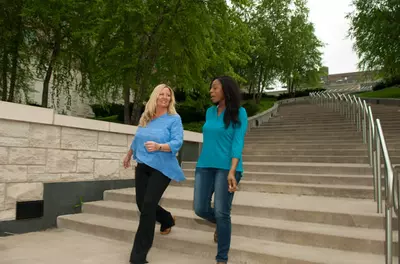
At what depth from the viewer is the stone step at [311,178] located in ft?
18.4

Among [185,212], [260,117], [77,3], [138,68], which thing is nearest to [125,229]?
[185,212]

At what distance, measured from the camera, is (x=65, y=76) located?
11398 millimetres

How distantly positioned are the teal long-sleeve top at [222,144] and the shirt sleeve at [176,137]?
321 mm

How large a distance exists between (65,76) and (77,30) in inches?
68.7

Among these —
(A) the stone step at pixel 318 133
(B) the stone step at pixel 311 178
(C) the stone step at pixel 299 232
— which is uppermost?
(A) the stone step at pixel 318 133

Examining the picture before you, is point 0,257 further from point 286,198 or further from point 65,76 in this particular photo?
point 65,76

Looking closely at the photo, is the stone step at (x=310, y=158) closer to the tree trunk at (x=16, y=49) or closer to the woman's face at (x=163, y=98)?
the woman's face at (x=163, y=98)

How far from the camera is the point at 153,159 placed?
3.52m

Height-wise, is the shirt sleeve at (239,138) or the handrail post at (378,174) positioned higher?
the shirt sleeve at (239,138)

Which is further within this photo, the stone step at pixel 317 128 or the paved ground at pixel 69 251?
the stone step at pixel 317 128

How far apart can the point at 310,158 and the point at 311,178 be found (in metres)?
1.86

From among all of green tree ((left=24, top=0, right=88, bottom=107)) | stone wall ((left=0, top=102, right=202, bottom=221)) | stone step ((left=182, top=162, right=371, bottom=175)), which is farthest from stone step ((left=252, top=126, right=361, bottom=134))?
stone wall ((left=0, top=102, right=202, bottom=221))

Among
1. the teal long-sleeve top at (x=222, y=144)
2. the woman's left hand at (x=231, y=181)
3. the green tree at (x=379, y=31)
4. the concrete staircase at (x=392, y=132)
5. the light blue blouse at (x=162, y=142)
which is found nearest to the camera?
the woman's left hand at (x=231, y=181)

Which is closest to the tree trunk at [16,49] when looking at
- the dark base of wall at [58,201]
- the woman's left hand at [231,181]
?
the dark base of wall at [58,201]
